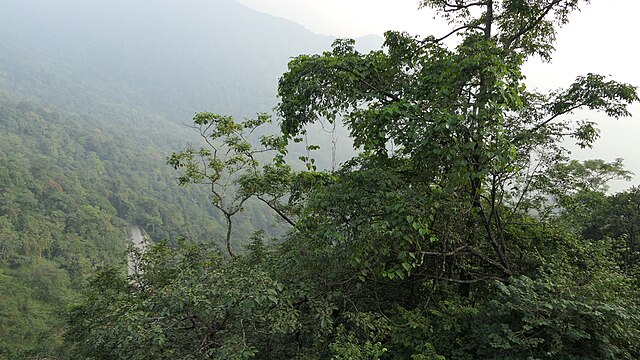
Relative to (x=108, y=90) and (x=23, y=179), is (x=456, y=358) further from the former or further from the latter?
(x=108, y=90)

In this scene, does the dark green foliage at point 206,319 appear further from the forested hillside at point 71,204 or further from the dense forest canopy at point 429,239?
the forested hillside at point 71,204

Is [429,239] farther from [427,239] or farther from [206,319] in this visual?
[206,319]

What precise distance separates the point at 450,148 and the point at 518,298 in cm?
166

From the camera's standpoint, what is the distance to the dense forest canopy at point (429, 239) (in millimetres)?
3668

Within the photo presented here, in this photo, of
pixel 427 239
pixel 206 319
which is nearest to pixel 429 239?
pixel 427 239

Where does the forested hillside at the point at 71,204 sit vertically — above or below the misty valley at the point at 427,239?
above

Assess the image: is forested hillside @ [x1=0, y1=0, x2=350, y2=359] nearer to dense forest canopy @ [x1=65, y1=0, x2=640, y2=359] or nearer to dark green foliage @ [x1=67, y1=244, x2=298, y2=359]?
dark green foliage @ [x1=67, y1=244, x2=298, y2=359]

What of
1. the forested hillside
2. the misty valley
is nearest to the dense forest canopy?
the misty valley

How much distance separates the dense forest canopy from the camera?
12.0 ft

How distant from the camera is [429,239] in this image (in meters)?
4.95

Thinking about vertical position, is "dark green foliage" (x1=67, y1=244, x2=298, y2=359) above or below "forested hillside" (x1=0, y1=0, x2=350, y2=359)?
below

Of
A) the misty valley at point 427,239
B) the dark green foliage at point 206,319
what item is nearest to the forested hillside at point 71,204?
the dark green foliage at point 206,319

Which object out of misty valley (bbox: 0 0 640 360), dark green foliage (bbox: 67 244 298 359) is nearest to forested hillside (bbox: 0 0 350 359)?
dark green foliage (bbox: 67 244 298 359)

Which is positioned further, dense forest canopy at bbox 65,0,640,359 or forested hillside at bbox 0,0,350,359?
forested hillside at bbox 0,0,350,359
